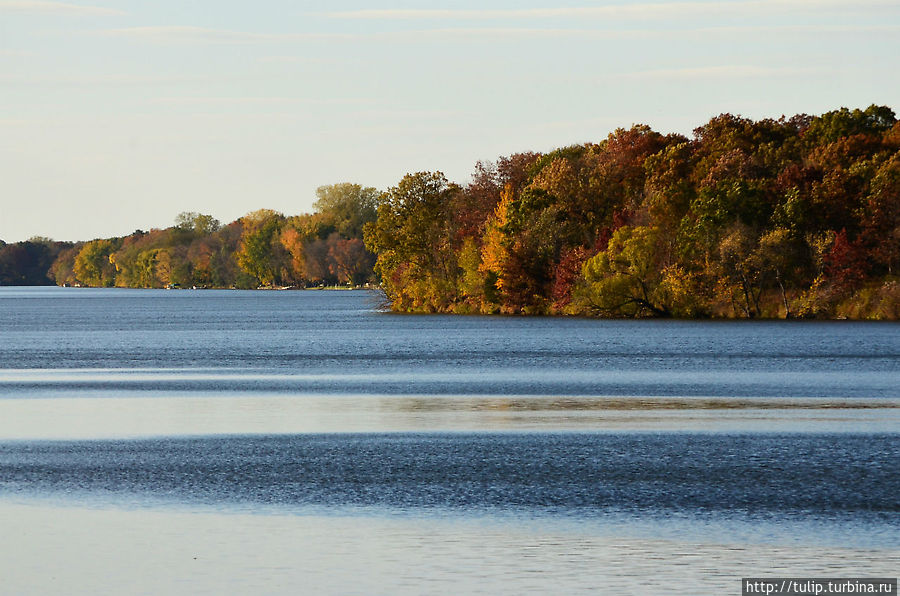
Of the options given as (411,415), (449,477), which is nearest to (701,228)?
(411,415)

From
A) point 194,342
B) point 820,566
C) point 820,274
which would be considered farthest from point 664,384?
point 820,274

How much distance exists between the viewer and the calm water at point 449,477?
17859 mm

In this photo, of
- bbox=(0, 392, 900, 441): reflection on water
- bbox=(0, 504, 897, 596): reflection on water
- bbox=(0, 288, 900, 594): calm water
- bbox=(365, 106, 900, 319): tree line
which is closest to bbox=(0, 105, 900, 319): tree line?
bbox=(365, 106, 900, 319): tree line

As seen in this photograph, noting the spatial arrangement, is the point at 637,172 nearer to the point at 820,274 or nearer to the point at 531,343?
the point at 820,274

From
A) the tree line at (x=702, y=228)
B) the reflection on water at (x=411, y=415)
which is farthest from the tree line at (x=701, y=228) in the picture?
the reflection on water at (x=411, y=415)

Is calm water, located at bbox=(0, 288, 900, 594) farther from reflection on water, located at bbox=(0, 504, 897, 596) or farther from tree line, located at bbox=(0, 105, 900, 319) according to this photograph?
tree line, located at bbox=(0, 105, 900, 319)

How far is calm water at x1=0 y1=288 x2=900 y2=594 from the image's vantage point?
17859 mm

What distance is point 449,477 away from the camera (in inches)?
1045

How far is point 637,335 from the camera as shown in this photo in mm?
90625

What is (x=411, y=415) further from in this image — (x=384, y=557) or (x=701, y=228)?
(x=701, y=228)

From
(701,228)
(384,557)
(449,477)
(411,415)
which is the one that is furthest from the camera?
(701,228)

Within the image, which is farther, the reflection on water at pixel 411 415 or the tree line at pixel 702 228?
the tree line at pixel 702 228

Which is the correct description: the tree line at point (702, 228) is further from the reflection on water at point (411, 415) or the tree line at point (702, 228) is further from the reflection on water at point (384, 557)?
the reflection on water at point (384, 557)

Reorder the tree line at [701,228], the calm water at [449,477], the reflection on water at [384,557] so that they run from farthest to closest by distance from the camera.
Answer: the tree line at [701,228] < the calm water at [449,477] < the reflection on water at [384,557]
